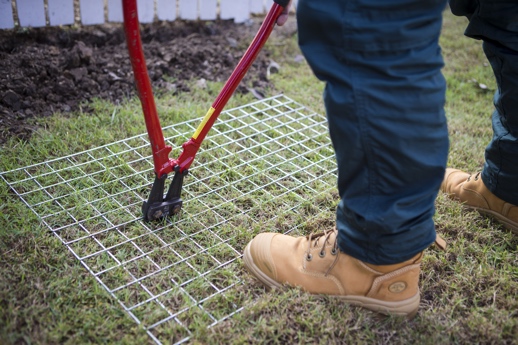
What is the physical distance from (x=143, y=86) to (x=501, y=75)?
1.16m

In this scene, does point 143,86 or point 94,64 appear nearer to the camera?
point 143,86

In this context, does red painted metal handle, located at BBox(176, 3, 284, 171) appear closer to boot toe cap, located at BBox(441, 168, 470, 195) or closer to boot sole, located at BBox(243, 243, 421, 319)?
boot sole, located at BBox(243, 243, 421, 319)

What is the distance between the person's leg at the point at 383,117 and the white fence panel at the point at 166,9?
2.55m

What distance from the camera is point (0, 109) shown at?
2535 millimetres

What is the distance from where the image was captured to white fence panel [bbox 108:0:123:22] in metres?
3.48

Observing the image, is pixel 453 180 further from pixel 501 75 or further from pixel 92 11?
pixel 92 11

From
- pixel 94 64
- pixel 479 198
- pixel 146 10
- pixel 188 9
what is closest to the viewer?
pixel 479 198

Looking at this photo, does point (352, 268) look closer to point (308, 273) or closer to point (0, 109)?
point (308, 273)

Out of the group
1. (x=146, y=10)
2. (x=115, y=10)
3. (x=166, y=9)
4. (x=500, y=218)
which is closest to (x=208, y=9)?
(x=166, y=9)

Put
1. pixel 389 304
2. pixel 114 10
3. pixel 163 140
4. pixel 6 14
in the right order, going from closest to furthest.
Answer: pixel 389 304, pixel 163 140, pixel 6 14, pixel 114 10

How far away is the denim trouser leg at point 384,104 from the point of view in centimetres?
123

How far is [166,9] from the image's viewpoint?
3.68m

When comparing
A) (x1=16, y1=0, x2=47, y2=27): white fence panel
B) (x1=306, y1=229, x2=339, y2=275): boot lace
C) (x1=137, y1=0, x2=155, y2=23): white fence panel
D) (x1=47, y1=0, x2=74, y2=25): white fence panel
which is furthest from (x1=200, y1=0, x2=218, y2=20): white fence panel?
(x1=306, y1=229, x2=339, y2=275): boot lace

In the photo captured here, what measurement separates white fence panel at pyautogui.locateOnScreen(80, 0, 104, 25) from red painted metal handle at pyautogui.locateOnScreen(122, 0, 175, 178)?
6.50 ft
